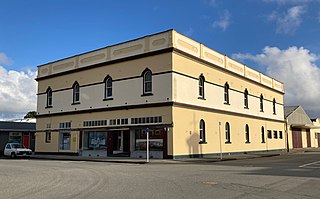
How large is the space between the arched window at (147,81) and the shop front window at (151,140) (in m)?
3.31

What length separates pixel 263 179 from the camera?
1291 cm

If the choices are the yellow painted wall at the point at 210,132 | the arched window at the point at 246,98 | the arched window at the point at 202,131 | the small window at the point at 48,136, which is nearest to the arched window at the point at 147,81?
the yellow painted wall at the point at 210,132

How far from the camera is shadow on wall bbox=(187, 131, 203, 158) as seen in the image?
2719 cm

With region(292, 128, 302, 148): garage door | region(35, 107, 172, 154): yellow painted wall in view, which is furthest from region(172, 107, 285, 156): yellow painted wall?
region(292, 128, 302, 148): garage door

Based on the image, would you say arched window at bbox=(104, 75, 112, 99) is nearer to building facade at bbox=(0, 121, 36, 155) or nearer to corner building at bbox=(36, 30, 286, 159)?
corner building at bbox=(36, 30, 286, 159)

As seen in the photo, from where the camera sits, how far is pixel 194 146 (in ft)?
90.7

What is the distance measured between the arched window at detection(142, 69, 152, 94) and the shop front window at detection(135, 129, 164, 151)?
331cm

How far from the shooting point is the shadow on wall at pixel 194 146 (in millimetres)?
27188

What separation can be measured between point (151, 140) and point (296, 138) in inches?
1356

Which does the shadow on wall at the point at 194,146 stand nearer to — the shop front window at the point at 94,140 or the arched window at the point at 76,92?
the shop front window at the point at 94,140

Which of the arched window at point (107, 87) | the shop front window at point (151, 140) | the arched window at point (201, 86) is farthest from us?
the arched window at point (107, 87)

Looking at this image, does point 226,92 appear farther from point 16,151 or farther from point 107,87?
point 16,151

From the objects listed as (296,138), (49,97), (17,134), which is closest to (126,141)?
(49,97)

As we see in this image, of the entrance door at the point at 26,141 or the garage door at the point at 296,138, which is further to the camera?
the garage door at the point at 296,138
